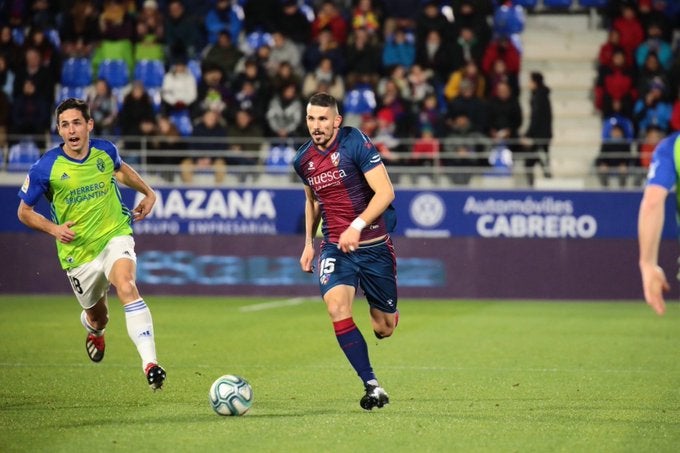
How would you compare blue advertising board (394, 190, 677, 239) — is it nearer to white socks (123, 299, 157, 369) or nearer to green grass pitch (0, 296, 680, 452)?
green grass pitch (0, 296, 680, 452)

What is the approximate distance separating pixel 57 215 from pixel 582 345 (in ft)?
21.6

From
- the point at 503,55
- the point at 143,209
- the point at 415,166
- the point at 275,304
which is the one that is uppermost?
the point at 503,55

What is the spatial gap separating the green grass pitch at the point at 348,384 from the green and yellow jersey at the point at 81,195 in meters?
1.17

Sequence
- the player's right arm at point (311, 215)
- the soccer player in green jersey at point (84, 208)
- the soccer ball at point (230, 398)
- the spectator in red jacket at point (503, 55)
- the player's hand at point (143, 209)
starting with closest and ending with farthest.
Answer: the soccer ball at point (230, 398) < the player's right arm at point (311, 215) < the soccer player in green jersey at point (84, 208) < the player's hand at point (143, 209) < the spectator in red jacket at point (503, 55)

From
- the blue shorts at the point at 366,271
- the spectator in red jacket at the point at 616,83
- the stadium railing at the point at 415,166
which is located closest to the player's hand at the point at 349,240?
the blue shorts at the point at 366,271

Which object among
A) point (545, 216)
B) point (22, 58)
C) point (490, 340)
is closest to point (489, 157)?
point (545, 216)

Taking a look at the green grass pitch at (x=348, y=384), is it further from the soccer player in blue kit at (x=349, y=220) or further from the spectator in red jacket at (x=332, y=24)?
the spectator in red jacket at (x=332, y=24)

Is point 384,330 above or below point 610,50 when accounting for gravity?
below

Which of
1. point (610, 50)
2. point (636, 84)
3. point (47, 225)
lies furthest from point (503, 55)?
point (47, 225)

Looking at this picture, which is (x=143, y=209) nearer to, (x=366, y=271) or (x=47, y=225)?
(x=47, y=225)

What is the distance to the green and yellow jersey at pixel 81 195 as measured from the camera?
31.5ft

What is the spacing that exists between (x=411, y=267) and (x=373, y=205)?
12036 millimetres

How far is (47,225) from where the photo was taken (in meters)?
9.47

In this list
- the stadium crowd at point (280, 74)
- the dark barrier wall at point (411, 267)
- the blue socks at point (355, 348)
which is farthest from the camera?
the stadium crowd at point (280, 74)
